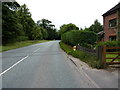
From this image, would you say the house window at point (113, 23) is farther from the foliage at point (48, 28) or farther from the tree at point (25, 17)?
the foliage at point (48, 28)

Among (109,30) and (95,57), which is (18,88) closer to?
(95,57)

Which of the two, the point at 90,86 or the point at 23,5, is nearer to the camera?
the point at 90,86

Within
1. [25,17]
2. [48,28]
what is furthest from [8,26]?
[48,28]

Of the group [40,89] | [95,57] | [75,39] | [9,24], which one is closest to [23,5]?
[9,24]

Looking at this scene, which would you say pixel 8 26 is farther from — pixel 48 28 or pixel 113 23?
pixel 48 28

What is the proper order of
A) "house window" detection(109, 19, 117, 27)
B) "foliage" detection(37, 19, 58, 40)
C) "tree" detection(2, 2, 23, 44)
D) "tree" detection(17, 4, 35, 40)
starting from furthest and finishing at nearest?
"foliage" detection(37, 19, 58, 40)
"tree" detection(17, 4, 35, 40)
"tree" detection(2, 2, 23, 44)
"house window" detection(109, 19, 117, 27)

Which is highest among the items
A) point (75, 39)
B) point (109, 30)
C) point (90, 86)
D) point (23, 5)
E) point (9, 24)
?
point (23, 5)

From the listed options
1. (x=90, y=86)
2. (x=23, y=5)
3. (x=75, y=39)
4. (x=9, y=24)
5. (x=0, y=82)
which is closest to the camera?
(x=90, y=86)

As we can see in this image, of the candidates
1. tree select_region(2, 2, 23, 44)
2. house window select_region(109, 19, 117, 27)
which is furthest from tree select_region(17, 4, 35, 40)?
house window select_region(109, 19, 117, 27)

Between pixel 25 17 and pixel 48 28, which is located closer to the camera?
pixel 25 17

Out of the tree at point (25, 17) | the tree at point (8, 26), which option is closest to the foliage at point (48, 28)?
the tree at point (25, 17)

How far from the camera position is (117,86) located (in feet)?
16.2

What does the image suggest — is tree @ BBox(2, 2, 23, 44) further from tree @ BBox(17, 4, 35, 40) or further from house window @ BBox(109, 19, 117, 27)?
house window @ BBox(109, 19, 117, 27)

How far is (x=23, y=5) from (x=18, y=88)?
57.9 meters
